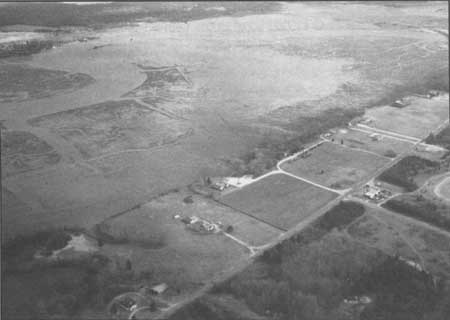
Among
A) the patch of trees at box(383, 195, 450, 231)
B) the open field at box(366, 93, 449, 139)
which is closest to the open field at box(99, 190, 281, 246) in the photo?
the patch of trees at box(383, 195, 450, 231)

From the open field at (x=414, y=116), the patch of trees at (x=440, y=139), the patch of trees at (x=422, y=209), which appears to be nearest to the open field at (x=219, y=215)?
the patch of trees at (x=422, y=209)

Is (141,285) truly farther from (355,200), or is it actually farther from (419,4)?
(419,4)

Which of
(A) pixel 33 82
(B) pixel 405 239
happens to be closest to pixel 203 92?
(A) pixel 33 82

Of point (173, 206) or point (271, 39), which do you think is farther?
point (271, 39)

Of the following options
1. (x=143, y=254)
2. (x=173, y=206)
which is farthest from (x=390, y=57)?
(x=143, y=254)

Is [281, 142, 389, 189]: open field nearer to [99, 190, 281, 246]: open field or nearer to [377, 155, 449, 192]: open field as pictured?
[377, 155, 449, 192]: open field
